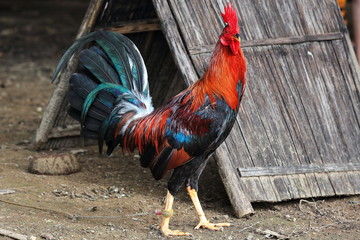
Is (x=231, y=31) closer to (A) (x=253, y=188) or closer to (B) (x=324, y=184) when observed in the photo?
(A) (x=253, y=188)

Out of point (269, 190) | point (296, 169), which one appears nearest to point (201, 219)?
point (269, 190)

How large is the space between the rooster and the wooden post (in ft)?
3.21

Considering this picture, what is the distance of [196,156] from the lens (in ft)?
17.4

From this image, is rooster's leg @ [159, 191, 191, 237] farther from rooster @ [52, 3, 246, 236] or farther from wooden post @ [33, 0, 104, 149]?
wooden post @ [33, 0, 104, 149]


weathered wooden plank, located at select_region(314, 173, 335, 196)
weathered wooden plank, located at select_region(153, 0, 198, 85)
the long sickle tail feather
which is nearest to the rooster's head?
weathered wooden plank, located at select_region(153, 0, 198, 85)

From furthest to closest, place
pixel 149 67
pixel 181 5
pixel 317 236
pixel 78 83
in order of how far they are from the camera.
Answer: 1. pixel 149 67
2. pixel 181 5
3. pixel 78 83
4. pixel 317 236

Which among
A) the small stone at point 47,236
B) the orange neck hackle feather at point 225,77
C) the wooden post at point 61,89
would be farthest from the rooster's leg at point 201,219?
the wooden post at point 61,89

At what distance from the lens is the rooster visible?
5168 millimetres

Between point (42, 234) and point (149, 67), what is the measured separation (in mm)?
3003

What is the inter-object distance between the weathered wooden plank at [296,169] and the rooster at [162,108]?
2.19 feet

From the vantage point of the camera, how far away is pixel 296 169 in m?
6.16

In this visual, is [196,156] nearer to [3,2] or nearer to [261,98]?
[261,98]

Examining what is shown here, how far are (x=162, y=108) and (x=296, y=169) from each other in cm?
156

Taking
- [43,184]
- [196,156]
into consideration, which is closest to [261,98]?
[196,156]
